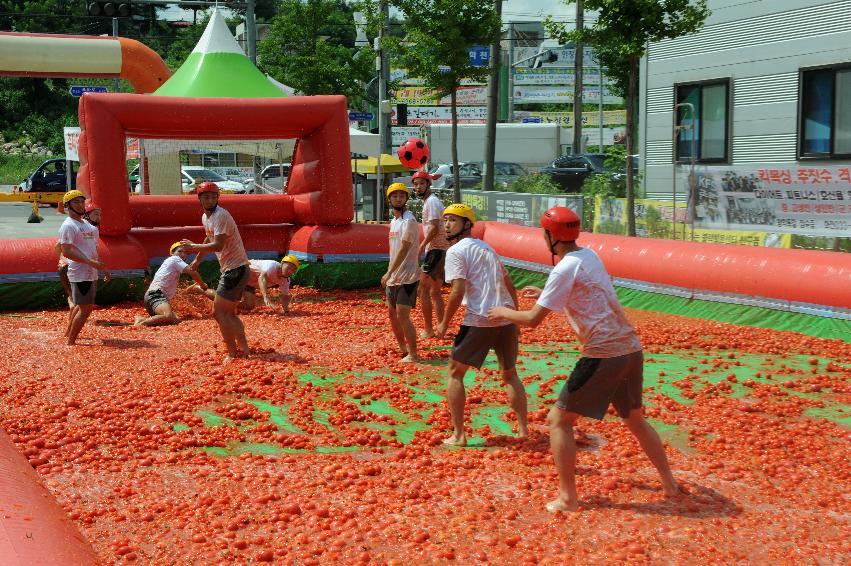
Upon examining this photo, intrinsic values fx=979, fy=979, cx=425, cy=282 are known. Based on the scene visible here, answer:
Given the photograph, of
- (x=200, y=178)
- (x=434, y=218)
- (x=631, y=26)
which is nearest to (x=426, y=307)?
(x=434, y=218)

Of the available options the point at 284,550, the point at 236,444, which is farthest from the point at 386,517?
the point at 236,444

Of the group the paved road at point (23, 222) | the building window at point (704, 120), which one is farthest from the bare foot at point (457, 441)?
the paved road at point (23, 222)

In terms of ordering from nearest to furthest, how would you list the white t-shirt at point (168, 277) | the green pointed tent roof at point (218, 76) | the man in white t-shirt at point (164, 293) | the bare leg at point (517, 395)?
the bare leg at point (517, 395), the man in white t-shirt at point (164, 293), the white t-shirt at point (168, 277), the green pointed tent roof at point (218, 76)

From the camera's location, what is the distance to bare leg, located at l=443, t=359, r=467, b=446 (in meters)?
7.09

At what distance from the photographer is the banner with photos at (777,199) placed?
13.1 m

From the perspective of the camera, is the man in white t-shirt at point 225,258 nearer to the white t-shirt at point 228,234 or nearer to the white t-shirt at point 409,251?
the white t-shirt at point 228,234

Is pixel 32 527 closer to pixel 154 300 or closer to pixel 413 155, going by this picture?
pixel 154 300

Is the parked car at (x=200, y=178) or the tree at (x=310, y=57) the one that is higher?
the tree at (x=310, y=57)

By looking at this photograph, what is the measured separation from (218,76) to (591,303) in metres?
14.4

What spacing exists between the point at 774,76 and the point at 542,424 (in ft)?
42.1

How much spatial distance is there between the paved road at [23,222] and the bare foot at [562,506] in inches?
763

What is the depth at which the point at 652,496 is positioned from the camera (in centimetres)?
595

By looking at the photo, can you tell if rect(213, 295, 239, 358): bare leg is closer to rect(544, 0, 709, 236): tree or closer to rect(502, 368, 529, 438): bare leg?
rect(502, 368, 529, 438): bare leg

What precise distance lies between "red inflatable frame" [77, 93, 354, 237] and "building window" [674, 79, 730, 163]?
7.31 m
